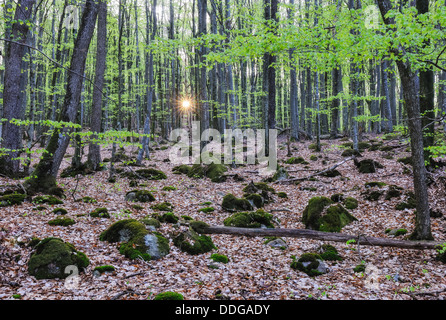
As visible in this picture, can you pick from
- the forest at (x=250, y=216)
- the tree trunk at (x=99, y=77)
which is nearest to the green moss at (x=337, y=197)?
the forest at (x=250, y=216)

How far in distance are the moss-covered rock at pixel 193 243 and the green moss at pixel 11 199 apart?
192 inches

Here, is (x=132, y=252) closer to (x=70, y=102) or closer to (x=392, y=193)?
(x=70, y=102)

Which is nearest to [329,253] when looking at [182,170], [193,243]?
[193,243]

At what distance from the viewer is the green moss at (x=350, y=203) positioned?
29.1 ft

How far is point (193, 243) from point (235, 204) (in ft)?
10.7

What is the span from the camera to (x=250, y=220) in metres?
7.66

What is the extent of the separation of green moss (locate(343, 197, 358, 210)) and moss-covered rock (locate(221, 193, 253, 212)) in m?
3.36

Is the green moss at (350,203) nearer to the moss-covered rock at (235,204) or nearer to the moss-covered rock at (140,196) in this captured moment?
the moss-covered rock at (235,204)

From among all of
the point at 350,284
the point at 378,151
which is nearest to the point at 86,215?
the point at 350,284

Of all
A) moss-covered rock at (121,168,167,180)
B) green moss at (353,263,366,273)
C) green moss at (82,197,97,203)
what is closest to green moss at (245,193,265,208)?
green moss at (353,263,366,273)

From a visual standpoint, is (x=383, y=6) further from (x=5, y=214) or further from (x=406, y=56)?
(x=5, y=214)

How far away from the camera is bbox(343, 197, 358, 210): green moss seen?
8.88 m

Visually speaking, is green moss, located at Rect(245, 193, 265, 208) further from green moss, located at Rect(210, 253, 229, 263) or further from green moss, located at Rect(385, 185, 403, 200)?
green moss, located at Rect(385, 185, 403, 200)
